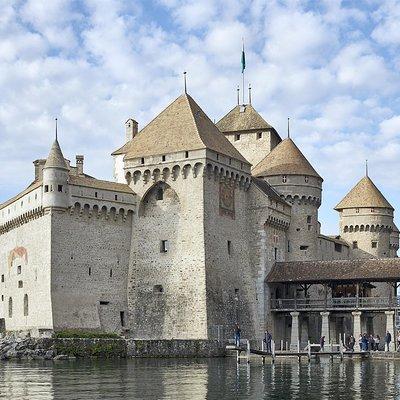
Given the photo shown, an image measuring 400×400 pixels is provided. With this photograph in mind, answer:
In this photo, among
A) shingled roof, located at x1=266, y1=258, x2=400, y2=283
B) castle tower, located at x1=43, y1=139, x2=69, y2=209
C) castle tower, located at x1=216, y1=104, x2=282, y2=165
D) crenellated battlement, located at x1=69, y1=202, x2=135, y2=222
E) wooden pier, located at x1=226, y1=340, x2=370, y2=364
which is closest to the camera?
wooden pier, located at x1=226, y1=340, x2=370, y2=364

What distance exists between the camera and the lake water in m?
26.7

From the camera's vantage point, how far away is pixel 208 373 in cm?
3509

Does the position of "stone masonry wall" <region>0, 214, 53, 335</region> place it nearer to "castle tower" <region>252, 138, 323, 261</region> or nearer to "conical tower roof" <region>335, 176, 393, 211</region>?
"castle tower" <region>252, 138, 323, 261</region>

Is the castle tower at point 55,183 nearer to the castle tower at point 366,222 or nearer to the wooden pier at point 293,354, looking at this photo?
the wooden pier at point 293,354

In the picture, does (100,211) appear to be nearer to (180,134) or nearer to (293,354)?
(180,134)

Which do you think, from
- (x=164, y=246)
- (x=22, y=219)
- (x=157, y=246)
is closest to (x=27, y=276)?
(x=22, y=219)

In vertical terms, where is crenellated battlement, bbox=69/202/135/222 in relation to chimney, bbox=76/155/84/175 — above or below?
below

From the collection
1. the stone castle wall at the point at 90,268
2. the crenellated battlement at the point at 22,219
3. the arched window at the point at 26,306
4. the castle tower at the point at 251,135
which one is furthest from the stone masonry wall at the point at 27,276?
the castle tower at the point at 251,135

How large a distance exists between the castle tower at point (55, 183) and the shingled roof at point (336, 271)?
1367 centimetres

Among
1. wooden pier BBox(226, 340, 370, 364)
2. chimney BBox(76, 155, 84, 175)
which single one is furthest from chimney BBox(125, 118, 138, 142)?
wooden pier BBox(226, 340, 370, 364)

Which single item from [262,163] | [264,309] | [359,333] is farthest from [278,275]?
[262,163]

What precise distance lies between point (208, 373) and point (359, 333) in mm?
17847

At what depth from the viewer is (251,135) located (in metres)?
65.4

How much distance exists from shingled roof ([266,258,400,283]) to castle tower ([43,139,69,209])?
1367 cm
